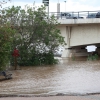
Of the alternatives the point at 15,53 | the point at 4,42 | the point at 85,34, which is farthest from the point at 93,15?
the point at 4,42

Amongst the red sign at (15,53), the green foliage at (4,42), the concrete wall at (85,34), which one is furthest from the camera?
the concrete wall at (85,34)

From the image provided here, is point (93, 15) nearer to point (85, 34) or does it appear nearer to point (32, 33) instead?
point (85, 34)

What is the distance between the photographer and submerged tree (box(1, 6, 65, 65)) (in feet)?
97.7

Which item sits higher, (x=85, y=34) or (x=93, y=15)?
(x=93, y=15)

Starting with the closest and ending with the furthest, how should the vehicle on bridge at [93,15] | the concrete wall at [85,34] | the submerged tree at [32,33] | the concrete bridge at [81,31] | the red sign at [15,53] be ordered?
the red sign at [15,53]
the submerged tree at [32,33]
the concrete bridge at [81,31]
the vehicle on bridge at [93,15]
the concrete wall at [85,34]

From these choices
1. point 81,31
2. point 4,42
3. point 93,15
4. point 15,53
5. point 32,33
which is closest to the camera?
point 4,42

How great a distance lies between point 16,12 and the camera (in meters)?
29.6

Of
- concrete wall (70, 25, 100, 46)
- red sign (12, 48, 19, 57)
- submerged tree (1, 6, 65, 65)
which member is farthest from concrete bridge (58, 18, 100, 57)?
red sign (12, 48, 19, 57)

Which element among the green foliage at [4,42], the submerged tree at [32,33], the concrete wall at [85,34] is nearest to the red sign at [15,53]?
the submerged tree at [32,33]

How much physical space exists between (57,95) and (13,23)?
1667cm

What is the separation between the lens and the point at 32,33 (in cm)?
3002

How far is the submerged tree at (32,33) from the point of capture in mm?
29772

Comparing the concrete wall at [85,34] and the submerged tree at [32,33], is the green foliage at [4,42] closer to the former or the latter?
the submerged tree at [32,33]

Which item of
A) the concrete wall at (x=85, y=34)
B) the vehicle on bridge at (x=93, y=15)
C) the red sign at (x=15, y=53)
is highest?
the vehicle on bridge at (x=93, y=15)
